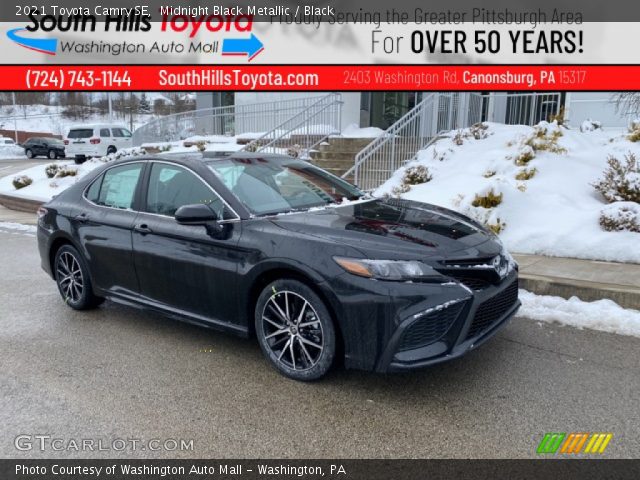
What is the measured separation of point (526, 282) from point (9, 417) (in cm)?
465

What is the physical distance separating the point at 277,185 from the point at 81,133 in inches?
948

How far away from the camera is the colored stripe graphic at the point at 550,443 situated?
9.61 feet

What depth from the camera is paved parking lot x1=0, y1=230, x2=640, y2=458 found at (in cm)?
305

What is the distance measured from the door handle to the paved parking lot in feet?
3.10

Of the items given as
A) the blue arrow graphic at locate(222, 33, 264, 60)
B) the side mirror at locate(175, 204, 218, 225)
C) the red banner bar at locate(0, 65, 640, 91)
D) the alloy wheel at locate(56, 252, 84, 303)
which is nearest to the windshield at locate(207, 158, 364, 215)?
the side mirror at locate(175, 204, 218, 225)

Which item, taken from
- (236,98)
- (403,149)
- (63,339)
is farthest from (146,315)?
(236,98)

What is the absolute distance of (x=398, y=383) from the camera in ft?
12.3

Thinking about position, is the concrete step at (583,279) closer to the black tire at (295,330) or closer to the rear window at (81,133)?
the black tire at (295,330)

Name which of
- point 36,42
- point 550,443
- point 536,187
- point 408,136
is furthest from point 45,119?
point 550,443

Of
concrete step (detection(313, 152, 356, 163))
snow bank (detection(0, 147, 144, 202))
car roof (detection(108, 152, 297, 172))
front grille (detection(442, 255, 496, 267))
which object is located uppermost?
car roof (detection(108, 152, 297, 172))

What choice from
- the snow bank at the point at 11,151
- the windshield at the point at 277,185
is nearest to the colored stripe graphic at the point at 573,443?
the windshield at the point at 277,185

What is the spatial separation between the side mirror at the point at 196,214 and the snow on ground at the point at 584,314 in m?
2.98

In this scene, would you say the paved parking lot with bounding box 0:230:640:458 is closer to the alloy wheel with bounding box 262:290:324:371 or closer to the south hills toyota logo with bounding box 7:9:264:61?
the alloy wheel with bounding box 262:290:324:371

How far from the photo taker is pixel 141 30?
12297mm
